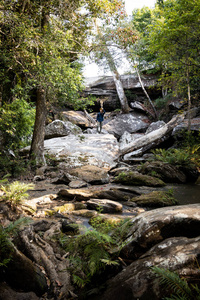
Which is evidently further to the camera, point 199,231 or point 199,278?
point 199,231

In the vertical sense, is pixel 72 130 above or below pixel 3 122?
below

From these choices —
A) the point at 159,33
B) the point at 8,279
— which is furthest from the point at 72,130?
the point at 8,279

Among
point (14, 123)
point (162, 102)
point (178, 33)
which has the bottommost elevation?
point (14, 123)

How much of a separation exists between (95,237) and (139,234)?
0.73 m

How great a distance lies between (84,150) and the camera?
13.9 metres

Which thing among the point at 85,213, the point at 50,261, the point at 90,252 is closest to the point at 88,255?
the point at 90,252

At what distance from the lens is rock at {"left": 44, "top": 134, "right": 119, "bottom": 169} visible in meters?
12.7

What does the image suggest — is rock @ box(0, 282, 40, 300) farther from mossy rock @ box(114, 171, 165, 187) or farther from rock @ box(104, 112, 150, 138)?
rock @ box(104, 112, 150, 138)

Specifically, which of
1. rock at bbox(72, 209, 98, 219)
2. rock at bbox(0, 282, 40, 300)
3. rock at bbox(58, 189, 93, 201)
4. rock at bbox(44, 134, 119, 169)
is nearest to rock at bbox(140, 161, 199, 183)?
rock at bbox(44, 134, 119, 169)

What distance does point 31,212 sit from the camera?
15.8 ft

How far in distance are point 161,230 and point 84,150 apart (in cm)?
1142

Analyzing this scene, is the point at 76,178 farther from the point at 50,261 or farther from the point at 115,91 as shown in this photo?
the point at 115,91

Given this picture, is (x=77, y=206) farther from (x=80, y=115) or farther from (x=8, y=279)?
(x=80, y=115)

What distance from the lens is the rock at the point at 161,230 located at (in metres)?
2.54
